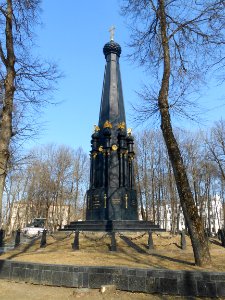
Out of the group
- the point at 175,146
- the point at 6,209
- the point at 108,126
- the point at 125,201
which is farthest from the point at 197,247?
the point at 6,209

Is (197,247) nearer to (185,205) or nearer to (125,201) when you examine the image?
(185,205)

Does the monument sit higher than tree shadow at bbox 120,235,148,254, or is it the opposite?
the monument

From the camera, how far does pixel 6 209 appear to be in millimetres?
37125

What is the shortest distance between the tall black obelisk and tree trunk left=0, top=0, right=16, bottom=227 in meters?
9.22

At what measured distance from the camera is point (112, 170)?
17234 mm

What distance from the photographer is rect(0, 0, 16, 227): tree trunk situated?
7.84 meters

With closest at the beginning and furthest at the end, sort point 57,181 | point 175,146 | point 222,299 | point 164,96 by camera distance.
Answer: point 222,299 < point 175,146 < point 164,96 < point 57,181

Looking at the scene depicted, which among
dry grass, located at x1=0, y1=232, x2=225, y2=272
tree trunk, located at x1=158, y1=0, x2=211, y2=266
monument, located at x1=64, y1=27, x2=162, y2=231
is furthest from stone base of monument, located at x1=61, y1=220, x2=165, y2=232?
tree trunk, located at x1=158, y1=0, x2=211, y2=266

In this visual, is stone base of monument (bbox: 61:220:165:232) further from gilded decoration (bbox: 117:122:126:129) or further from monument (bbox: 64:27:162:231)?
gilded decoration (bbox: 117:122:126:129)

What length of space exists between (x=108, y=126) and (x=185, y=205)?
34.6ft

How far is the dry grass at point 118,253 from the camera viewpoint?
872cm

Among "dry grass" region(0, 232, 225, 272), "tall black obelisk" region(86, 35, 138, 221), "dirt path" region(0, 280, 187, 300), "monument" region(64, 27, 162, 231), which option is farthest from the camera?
"tall black obelisk" region(86, 35, 138, 221)

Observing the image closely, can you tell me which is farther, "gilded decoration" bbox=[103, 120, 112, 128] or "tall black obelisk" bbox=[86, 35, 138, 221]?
"gilded decoration" bbox=[103, 120, 112, 128]

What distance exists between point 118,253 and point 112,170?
665 centimetres
